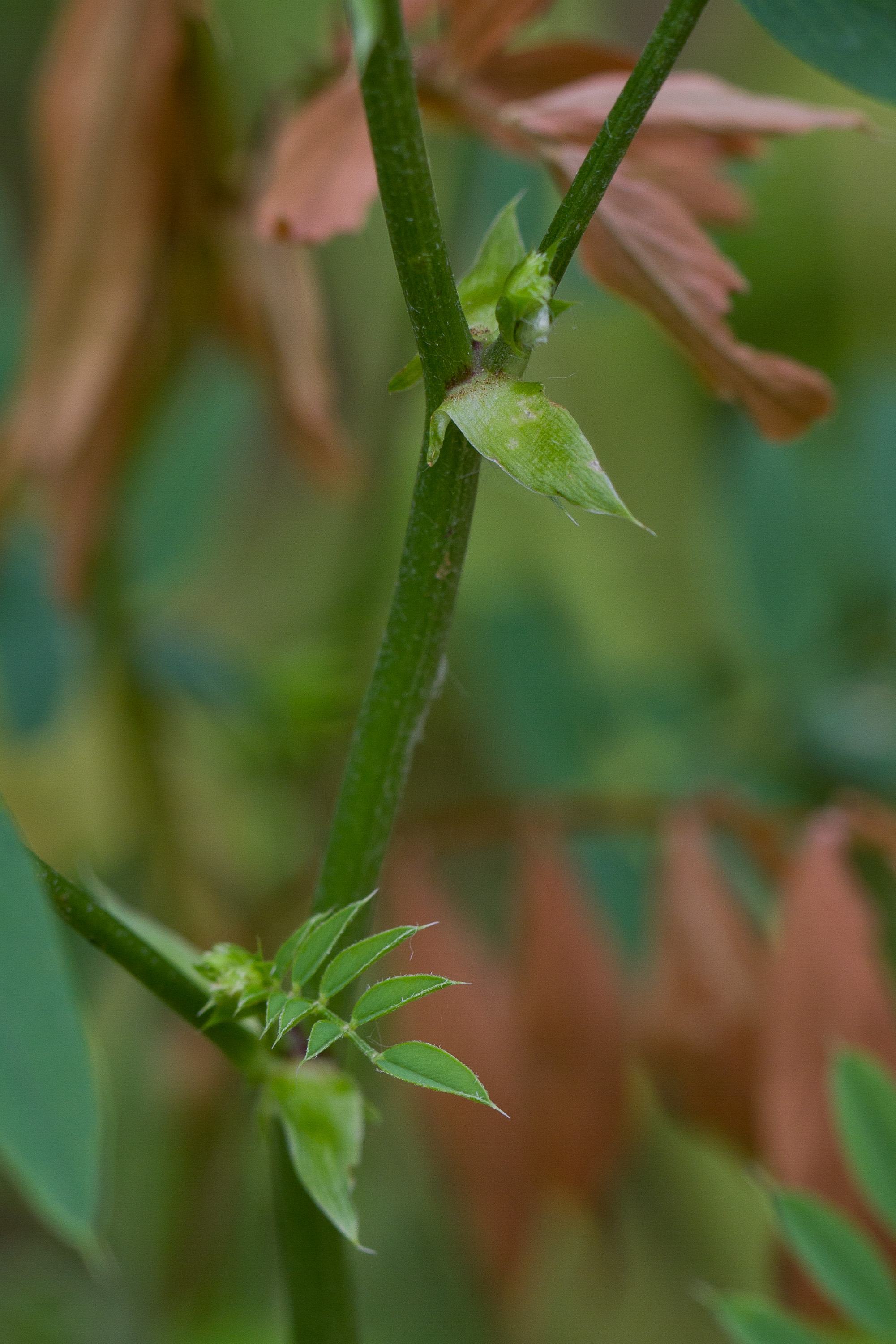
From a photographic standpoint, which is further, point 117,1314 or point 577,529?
point 577,529

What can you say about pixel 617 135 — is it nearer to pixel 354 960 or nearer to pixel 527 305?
pixel 527 305

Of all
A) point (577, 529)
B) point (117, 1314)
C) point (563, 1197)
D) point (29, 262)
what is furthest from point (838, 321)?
point (117, 1314)

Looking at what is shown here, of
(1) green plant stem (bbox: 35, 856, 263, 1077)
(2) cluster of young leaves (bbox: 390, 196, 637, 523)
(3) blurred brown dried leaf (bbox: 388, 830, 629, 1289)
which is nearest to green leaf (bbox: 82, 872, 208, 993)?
(1) green plant stem (bbox: 35, 856, 263, 1077)

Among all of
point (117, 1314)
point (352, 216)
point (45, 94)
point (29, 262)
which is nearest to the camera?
point (352, 216)

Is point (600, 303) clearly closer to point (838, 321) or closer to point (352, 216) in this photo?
point (352, 216)

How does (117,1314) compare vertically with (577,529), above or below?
below

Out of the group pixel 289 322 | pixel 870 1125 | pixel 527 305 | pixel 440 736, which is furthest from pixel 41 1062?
pixel 440 736
